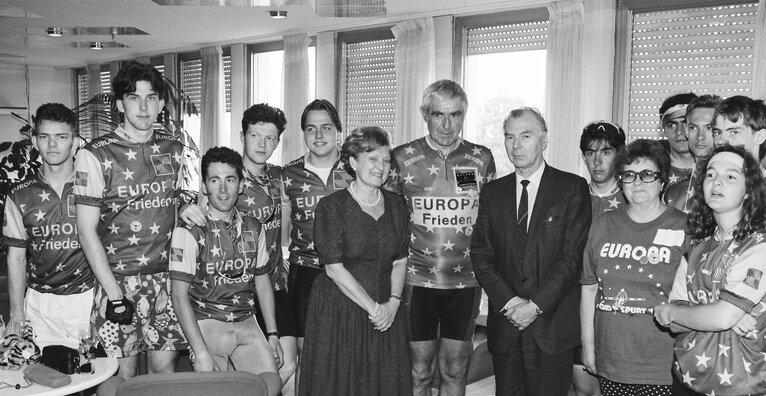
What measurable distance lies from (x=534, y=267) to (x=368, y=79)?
576 cm

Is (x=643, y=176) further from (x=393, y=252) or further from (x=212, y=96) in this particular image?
(x=212, y=96)

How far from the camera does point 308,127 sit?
11.3 ft

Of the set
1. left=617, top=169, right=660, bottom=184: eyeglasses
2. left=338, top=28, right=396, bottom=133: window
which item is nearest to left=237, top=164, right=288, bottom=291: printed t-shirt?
left=617, top=169, right=660, bottom=184: eyeglasses

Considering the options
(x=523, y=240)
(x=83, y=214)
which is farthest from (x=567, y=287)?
(x=83, y=214)

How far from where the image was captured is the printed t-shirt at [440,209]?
10.7ft

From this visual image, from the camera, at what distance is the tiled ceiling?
687 centimetres

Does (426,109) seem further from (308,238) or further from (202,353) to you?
(202,353)

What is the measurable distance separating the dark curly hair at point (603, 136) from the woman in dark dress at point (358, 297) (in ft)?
3.53

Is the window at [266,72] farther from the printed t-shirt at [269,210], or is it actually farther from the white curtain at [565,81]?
the printed t-shirt at [269,210]

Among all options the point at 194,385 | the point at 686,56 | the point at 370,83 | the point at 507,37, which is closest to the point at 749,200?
the point at 194,385

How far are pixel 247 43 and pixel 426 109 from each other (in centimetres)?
672

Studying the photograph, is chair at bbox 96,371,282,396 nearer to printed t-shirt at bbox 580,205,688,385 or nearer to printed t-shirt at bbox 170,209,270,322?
printed t-shirt at bbox 170,209,270,322

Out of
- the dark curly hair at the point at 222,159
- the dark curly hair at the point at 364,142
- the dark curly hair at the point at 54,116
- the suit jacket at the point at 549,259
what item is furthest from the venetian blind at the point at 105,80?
the suit jacket at the point at 549,259

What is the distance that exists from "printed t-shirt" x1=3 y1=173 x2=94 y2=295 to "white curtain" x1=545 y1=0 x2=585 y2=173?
4.65 m
